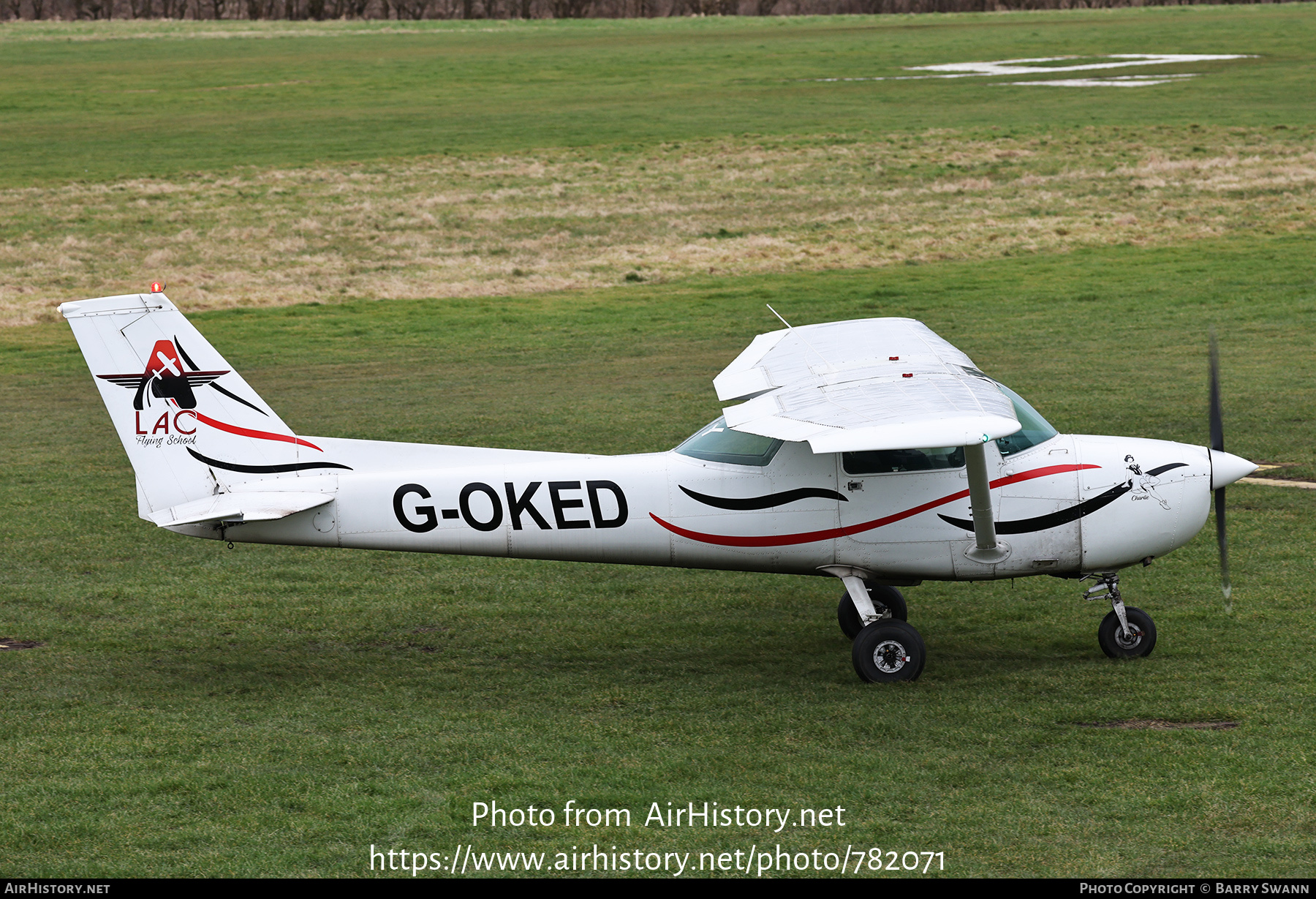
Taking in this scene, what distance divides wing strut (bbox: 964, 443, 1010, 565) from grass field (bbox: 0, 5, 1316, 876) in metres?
1.02

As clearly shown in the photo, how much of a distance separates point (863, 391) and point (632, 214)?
34292 mm

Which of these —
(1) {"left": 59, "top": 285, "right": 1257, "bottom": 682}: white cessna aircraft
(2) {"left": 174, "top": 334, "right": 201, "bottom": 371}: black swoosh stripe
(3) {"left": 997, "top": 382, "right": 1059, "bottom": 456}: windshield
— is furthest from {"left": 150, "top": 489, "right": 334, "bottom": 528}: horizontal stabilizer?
(3) {"left": 997, "top": 382, "right": 1059, "bottom": 456}: windshield

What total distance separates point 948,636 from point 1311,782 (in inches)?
157

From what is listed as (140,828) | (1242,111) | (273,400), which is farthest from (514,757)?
(1242,111)

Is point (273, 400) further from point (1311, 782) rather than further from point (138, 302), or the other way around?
point (1311, 782)

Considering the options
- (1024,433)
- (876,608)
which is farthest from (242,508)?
(1024,433)

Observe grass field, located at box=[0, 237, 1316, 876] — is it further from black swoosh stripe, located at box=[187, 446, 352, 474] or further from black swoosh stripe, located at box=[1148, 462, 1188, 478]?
black swoosh stripe, located at box=[187, 446, 352, 474]

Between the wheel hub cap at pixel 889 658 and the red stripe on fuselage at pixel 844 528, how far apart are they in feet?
3.21

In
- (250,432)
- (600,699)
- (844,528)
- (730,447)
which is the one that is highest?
(250,432)

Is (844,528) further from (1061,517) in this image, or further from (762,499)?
(1061,517)

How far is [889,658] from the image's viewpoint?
11422 millimetres

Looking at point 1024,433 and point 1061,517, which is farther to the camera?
point 1024,433

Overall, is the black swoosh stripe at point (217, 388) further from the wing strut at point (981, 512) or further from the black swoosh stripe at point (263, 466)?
the wing strut at point (981, 512)

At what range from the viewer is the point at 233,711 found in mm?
10977
